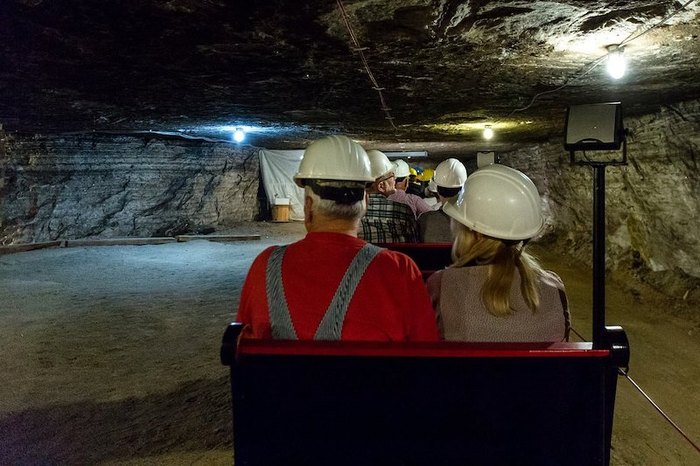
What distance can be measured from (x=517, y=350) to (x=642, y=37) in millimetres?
2927

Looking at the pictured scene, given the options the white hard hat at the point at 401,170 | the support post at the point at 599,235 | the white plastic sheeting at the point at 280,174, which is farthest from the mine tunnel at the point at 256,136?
the white plastic sheeting at the point at 280,174

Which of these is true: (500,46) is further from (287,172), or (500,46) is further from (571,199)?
(287,172)

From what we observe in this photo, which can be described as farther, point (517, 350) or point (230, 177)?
point (230, 177)

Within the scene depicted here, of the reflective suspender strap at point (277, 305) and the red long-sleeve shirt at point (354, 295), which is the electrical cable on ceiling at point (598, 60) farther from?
the reflective suspender strap at point (277, 305)

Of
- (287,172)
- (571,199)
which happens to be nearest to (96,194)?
(287,172)

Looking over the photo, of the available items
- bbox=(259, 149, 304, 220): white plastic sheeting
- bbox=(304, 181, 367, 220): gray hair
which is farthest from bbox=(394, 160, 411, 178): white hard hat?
bbox=(259, 149, 304, 220): white plastic sheeting

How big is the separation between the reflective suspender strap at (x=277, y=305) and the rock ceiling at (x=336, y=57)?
1.67 metres

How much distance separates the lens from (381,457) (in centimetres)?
158

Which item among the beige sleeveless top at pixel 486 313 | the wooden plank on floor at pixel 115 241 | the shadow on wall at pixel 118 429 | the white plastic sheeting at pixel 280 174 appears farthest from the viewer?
the white plastic sheeting at pixel 280 174

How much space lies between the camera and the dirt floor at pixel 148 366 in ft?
10.0

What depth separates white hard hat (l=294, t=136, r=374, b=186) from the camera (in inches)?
86.0

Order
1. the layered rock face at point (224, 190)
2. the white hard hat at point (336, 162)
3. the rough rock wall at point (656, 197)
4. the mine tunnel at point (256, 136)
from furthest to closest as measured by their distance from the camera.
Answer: the layered rock face at point (224, 190)
the rough rock wall at point (656, 197)
the mine tunnel at point (256, 136)
the white hard hat at point (336, 162)

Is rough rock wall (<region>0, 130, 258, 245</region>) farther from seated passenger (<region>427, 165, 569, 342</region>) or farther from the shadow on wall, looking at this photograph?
seated passenger (<region>427, 165, 569, 342</region>)

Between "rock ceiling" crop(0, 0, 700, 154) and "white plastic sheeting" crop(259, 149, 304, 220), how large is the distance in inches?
332
